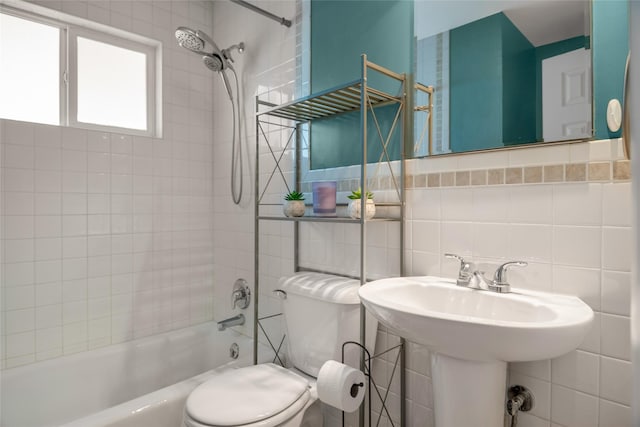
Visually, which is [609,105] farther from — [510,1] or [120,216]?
[120,216]

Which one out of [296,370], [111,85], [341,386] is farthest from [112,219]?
[341,386]

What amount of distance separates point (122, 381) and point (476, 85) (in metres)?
2.25

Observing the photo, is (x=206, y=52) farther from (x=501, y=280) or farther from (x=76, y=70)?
(x=501, y=280)

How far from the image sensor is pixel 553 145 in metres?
1.04

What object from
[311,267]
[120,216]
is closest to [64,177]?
[120,216]

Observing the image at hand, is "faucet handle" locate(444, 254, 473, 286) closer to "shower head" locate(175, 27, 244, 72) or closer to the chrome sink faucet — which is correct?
the chrome sink faucet

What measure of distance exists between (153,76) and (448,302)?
2.22 m

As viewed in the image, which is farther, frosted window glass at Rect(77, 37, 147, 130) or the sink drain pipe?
frosted window glass at Rect(77, 37, 147, 130)

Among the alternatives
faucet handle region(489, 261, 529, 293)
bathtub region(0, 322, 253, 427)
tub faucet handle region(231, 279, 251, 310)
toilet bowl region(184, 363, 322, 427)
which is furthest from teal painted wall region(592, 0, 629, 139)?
tub faucet handle region(231, 279, 251, 310)

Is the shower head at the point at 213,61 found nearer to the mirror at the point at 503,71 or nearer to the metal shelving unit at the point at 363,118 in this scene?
the metal shelving unit at the point at 363,118

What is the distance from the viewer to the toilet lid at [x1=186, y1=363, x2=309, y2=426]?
1119 millimetres

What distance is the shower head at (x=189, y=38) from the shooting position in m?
1.87

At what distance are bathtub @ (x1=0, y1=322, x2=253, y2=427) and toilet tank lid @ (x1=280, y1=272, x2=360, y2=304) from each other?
54cm

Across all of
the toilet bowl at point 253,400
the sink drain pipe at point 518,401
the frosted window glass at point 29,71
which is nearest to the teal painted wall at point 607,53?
the sink drain pipe at point 518,401
